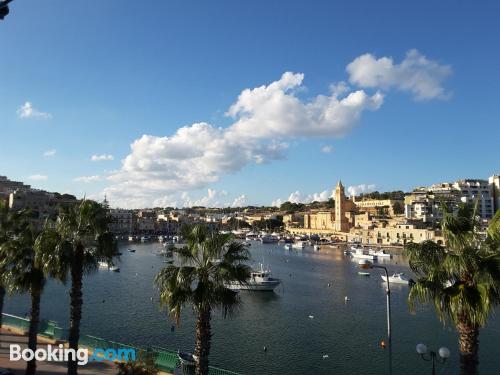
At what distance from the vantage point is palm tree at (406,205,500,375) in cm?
813

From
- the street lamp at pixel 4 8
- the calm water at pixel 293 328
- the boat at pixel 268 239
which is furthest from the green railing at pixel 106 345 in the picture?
the boat at pixel 268 239

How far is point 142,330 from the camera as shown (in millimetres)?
27781

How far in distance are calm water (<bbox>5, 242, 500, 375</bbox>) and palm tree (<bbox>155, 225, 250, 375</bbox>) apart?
7.59 meters

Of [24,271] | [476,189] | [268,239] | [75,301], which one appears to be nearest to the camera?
[75,301]

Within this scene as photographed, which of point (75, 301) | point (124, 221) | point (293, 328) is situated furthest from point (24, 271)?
point (124, 221)

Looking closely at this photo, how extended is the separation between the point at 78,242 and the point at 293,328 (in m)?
20.9

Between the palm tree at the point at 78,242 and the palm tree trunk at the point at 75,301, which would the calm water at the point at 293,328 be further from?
the palm tree at the point at 78,242

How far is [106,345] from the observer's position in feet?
56.2

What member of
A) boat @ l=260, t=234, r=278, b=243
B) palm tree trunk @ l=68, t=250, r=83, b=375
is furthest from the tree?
boat @ l=260, t=234, r=278, b=243

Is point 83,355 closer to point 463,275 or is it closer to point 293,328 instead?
point 463,275

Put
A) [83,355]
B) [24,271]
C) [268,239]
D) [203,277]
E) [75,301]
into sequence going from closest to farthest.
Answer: [203,277] < [75,301] < [24,271] < [83,355] < [268,239]

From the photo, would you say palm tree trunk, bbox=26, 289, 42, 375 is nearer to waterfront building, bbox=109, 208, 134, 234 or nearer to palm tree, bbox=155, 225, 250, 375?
palm tree, bbox=155, 225, 250, 375

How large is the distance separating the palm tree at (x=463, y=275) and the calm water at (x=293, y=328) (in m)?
10.8

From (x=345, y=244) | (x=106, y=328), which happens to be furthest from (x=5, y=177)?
(x=106, y=328)
